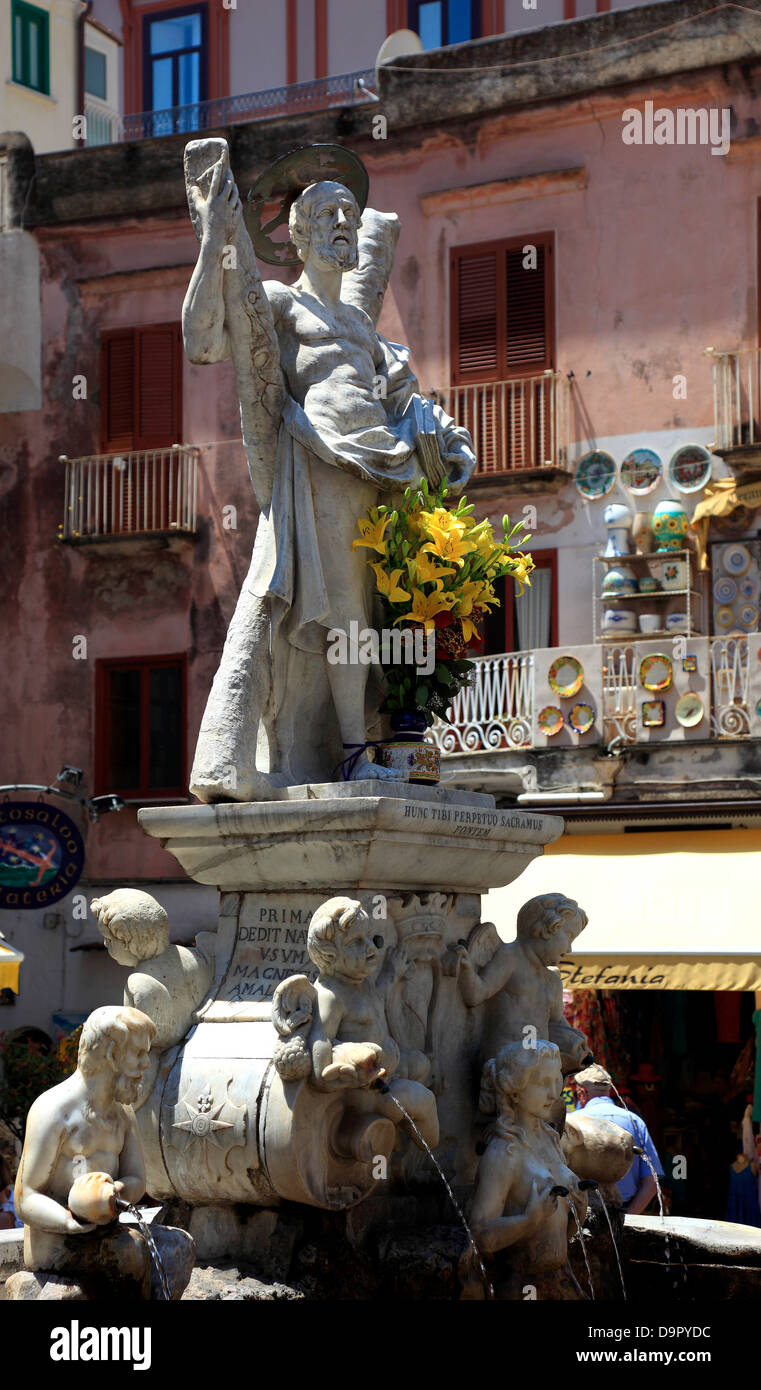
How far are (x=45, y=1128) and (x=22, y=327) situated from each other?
63.2 feet

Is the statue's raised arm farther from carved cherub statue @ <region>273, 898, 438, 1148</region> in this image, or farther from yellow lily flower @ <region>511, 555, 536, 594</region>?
carved cherub statue @ <region>273, 898, 438, 1148</region>

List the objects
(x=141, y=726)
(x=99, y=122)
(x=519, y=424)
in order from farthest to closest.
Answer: (x=99, y=122)
(x=141, y=726)
(x=519, y=424)

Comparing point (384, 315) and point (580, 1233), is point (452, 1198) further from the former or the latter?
point (384, 315)

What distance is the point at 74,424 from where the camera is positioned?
2331cm

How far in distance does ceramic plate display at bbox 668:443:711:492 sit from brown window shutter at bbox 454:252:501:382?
2.43 meters

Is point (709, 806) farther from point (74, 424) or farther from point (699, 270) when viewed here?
point (74, 424)

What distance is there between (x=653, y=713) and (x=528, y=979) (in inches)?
447

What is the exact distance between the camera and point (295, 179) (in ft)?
23.4

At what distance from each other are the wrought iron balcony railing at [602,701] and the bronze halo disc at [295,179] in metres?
10.1

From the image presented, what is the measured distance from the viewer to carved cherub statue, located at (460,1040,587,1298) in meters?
5.99

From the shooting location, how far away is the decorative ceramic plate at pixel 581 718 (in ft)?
59.7

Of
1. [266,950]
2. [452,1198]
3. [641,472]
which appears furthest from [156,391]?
[452,1198]

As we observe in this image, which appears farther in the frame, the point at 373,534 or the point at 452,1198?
the point at 373,534

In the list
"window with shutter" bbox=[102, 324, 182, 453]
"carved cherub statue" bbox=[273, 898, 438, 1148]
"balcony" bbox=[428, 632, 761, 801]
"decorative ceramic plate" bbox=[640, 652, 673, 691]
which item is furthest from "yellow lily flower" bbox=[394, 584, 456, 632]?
"window with shutter" bbox=[102, 324, 182, 453]
